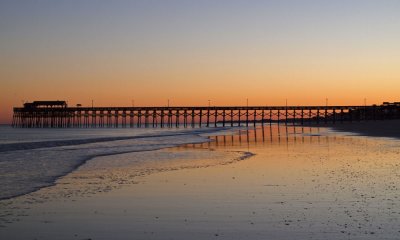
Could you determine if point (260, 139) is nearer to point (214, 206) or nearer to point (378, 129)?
point (378, 129)

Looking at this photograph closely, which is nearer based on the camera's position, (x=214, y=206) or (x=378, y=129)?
(x=214, y=206)

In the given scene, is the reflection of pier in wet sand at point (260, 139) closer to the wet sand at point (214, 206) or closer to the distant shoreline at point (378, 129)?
the distant shoreline at point (378, 129)

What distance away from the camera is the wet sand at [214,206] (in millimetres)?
5824

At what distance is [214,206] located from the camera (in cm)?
753

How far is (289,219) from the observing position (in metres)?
6.47

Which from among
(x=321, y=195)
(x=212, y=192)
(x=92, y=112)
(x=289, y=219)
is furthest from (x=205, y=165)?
(x=92, y=112)

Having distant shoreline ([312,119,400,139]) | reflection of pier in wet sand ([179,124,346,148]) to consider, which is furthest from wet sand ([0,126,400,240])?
distant shoreline ([312,119,400,139])

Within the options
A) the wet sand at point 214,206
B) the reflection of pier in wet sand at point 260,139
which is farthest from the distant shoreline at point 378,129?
the wet sand at point 214,206

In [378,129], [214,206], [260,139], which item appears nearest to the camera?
[214,206]

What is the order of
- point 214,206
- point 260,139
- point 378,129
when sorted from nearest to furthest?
point 214,206
point 260,139
point 378,129

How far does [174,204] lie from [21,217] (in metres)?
2.47

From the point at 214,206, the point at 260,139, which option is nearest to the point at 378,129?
the point at 260,139

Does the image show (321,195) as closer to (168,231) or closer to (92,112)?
(168,231)

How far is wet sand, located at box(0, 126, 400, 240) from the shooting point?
582 cm
